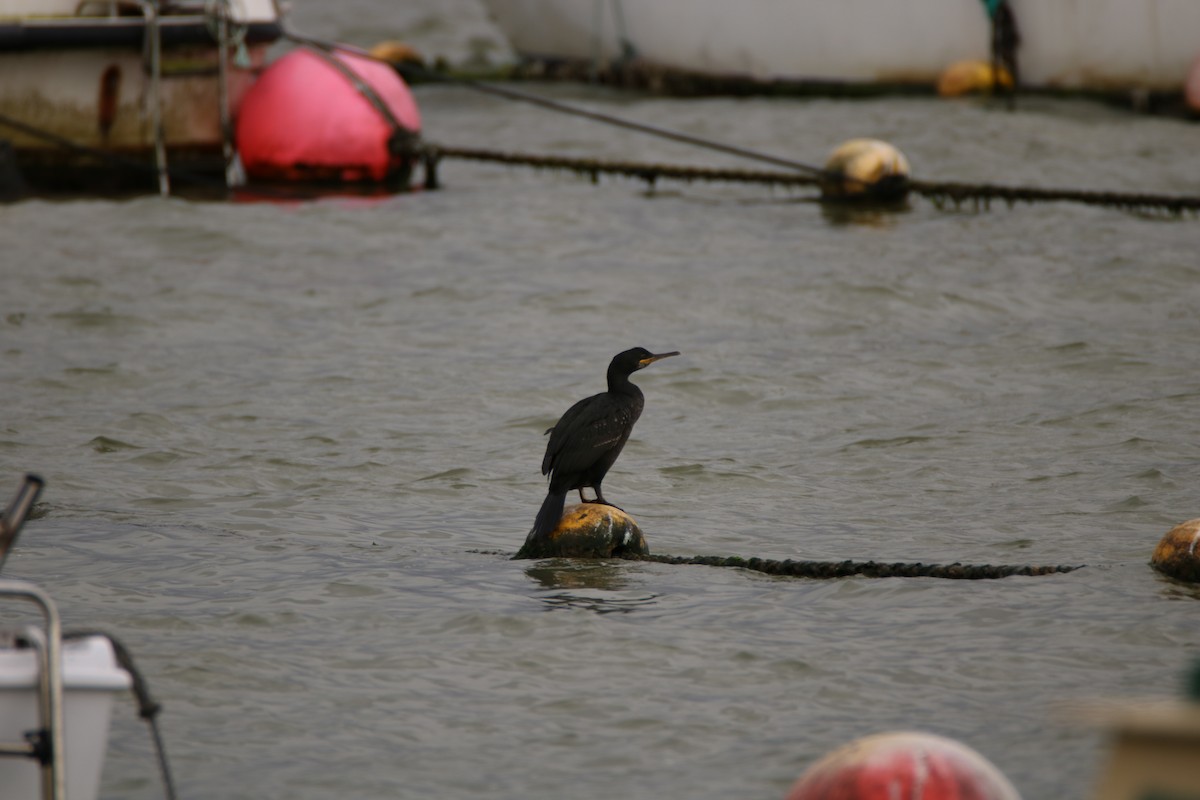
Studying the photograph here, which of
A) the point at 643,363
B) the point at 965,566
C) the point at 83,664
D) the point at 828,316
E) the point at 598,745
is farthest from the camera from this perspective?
the point at 828,316

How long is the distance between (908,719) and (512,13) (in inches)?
888

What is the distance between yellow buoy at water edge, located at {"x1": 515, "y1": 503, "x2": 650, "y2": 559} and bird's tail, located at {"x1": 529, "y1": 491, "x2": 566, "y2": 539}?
0.06ft

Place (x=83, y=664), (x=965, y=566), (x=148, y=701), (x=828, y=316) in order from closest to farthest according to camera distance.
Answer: (x=83, y=664)
(x=148, y=701)
(x=965, y=566)
(x=828, y=316)

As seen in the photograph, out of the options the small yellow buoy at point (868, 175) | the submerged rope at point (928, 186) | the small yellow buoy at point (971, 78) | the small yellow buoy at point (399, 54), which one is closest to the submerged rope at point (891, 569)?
the submerged rope at point (928, 186)

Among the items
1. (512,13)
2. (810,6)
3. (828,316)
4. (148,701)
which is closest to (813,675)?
(148,701)

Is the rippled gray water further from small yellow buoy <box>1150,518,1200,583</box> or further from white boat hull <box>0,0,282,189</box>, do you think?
white boat hull <box>0,0,282,189</box>

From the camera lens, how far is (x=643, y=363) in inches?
271

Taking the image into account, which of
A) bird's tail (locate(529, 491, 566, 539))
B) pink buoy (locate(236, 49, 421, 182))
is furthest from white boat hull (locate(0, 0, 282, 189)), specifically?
bird's tail (locate(529, 491, 566, 539))

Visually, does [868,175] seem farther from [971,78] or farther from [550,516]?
[550,516]

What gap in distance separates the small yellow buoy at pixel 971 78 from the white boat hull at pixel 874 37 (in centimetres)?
24

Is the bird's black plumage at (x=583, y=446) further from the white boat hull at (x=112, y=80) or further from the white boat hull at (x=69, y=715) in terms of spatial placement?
the white boat hull at (x=112, y=80)

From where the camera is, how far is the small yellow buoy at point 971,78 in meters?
20.1

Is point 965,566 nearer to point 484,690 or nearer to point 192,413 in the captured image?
point 484,690

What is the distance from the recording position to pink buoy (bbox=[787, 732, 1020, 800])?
11.2 feet
